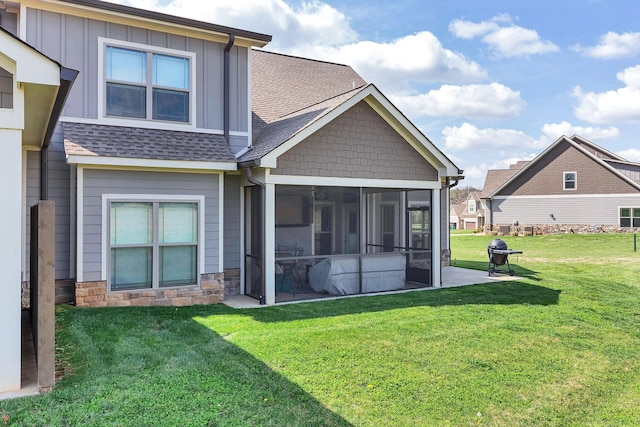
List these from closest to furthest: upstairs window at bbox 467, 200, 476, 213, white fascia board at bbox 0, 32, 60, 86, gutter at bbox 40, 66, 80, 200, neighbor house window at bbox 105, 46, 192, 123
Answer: white fascia board at bbox 0, 32, 60, 86 → gutter at bbox 40, 66, 80, 200 → neighbor house window at bbox 105, 46, 192, 123 → upstairs window at bbox 467, 200, 476, 213

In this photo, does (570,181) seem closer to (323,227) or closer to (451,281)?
(451,281)

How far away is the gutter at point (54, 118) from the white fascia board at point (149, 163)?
0.58 m

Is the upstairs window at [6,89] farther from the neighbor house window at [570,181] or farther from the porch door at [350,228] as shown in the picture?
the neighbor house window at [570,181]

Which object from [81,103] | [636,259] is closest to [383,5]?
[81,103]

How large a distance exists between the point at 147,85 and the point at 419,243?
7405 millimetres

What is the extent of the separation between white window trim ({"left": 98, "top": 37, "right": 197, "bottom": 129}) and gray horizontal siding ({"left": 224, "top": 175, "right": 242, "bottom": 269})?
4.64ft

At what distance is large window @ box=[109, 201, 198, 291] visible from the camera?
7980 mm

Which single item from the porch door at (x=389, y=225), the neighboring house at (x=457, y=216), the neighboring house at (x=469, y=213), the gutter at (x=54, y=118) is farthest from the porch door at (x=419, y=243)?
the neighboring house at (x=457, y=216)

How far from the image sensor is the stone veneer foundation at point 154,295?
7.68m

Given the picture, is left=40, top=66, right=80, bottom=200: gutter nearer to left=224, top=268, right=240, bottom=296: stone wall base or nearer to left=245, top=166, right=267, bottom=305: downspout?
left=245, top=166, right=267, bottom=305: downspout

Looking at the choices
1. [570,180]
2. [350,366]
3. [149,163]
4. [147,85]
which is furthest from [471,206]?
[350,366]

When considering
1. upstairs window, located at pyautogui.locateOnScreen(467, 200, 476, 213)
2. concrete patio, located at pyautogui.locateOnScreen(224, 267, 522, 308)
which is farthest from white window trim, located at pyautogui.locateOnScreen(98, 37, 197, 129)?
upstairs window, located at pyautogui.locateOnScreen(467, 200, 476, 213)

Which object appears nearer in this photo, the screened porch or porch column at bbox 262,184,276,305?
porch column at bbox 262,184,276,305

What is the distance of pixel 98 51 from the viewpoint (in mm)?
8312
